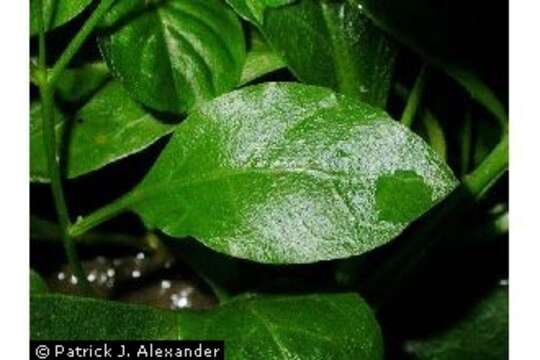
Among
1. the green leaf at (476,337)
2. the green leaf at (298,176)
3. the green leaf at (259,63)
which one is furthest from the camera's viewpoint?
the green leaf at (476,337)

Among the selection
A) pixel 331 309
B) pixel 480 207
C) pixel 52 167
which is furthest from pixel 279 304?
pixel 480 207

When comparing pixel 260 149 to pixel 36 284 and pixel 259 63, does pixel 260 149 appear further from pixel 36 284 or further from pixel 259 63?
pixel 36 284

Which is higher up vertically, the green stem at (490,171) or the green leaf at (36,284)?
the green stem at (490,171)

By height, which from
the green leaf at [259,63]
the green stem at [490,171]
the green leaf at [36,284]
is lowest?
the green leaf at [36,284]

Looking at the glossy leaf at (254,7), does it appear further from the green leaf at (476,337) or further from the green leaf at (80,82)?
the green leaf at (476,337)

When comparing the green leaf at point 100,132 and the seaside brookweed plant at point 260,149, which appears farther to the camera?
the green leaf at point 100,132

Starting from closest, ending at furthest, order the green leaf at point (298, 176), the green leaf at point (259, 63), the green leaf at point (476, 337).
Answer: the green leaf at point (298, 176) → the green leaf at point (259, 63) → the green leaf at point (476, 337)

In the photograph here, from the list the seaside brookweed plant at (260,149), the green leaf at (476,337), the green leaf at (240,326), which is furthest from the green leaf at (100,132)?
the green leaf at (476,337)
